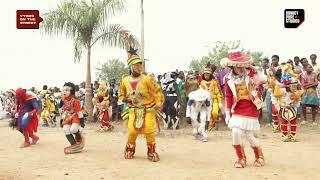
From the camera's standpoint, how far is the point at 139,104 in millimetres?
9477

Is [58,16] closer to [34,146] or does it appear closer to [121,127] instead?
[121,127]

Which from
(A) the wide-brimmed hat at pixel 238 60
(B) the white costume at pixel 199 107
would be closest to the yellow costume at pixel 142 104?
(A) the wide-brimmed hat at pixel 238 60

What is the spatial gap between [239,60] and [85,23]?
37.7 feet

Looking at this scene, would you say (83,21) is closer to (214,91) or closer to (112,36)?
(112,36)

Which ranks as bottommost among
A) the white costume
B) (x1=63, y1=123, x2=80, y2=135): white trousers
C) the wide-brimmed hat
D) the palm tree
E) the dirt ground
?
the dirt ground

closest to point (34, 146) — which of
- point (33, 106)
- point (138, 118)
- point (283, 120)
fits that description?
point (33, 106)

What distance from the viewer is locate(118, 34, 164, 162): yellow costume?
932cm

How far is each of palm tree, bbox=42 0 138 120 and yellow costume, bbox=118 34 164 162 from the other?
9.40 metres

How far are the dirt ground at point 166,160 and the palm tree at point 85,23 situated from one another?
6222 mm

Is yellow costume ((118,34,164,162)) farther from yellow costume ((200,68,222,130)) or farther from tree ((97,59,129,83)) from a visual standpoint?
tree ((97,59,129,83))

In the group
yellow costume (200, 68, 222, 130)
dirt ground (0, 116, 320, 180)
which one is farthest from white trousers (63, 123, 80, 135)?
yellow costume (200, 68, 222, 130)

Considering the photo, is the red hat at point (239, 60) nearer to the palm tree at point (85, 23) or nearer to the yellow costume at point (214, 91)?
the yellow costume at point (214, 91)

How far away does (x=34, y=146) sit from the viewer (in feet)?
40.1

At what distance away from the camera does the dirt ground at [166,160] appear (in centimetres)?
777
